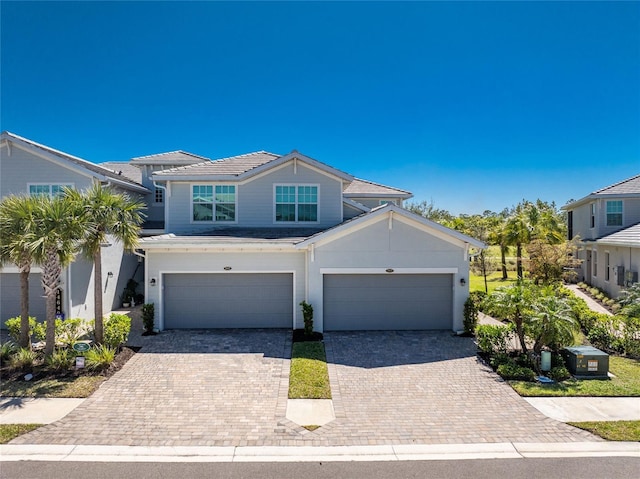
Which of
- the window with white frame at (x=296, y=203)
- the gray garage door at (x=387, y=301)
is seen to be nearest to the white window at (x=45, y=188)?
the window with white frame at (x=296, y=203)

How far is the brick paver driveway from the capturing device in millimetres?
6836

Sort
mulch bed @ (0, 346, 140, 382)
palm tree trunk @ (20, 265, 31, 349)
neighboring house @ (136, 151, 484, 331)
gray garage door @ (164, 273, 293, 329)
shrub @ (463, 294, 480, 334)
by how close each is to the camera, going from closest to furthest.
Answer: mulch bed @ (0, 346, 140, 382), palm tree trunk @ (20, 265, 31, 349), shrub @ (463, 294, 480, 334), neighboring house @ (136, 151, 484, 331), gray garage door @ (164, 273, 293, 329)

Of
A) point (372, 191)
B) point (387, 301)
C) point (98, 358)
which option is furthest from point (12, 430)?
point (372, 191)

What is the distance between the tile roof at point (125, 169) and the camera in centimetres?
2320

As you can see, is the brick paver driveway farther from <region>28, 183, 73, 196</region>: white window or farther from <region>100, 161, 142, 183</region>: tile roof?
<region>100, 161, 142, 183</region>: tile roof

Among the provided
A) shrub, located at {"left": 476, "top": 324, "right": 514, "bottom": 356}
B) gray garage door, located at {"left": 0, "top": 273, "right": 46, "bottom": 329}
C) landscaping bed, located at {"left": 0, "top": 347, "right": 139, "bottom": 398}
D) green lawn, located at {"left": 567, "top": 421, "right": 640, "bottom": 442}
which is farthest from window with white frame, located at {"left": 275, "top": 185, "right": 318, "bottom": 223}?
green lawn, located at {"left": 567, "top": 421, "right": 640, "bottom": 442}

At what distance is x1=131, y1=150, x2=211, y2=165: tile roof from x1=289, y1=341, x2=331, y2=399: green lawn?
49.6 ft

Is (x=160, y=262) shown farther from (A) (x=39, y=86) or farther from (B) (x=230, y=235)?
(A) (x=39, y=86)

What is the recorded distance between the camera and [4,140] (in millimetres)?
15008

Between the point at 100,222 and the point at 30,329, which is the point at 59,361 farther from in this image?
the point at 100,222

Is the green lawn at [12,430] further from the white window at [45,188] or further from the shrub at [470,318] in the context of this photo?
the shrub at [470,318]

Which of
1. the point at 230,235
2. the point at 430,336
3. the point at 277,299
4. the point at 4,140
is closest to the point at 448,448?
the point at 430,336

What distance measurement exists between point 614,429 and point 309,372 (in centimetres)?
676

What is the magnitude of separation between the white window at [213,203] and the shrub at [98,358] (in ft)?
24.7
